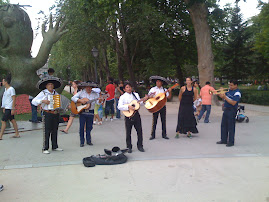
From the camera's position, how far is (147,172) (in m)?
5.45

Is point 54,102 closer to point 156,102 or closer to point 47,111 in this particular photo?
point 47,111

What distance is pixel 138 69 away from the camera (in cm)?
3412

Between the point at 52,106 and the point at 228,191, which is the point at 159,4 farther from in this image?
the point at 228,191

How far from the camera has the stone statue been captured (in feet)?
31.5

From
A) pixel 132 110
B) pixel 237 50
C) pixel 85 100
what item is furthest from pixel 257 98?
pixel 85 100

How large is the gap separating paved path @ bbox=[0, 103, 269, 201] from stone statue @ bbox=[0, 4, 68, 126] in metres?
2.45

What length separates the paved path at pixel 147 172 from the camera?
441cm

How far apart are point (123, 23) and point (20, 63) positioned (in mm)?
14947

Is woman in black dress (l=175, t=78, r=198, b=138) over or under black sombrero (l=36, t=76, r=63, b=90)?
under

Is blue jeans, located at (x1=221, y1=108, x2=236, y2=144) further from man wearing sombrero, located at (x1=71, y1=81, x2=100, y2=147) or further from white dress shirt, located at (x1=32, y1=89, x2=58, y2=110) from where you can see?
white dress shirt, located at (x1=32, y1=89, x2=58, y2=110)

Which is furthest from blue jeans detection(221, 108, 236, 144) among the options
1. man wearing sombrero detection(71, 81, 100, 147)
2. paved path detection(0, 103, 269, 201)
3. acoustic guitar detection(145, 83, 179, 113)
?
man wearing sombrero detection(71, 81, 100, 147)

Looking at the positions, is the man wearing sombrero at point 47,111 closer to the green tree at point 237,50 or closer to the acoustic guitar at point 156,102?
the acoustic guitar at point 156,102

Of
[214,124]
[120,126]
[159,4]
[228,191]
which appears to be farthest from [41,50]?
[159,4]

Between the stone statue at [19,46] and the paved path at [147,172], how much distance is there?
96.5 inches
